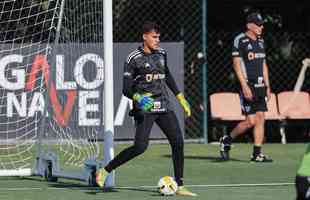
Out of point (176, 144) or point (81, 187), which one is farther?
point (81, 187)

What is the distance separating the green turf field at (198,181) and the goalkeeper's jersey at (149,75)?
1109 mm

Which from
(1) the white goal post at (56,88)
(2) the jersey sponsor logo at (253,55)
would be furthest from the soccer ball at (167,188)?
(2) the jersey sponsor logo at (253,55)

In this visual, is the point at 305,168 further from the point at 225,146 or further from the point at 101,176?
the point at 225,146

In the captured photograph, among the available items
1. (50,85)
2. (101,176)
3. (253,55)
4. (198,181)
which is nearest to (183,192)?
(101,176)

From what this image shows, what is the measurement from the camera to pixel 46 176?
48.2 ft

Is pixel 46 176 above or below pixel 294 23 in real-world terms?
below

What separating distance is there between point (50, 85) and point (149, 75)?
306 cm

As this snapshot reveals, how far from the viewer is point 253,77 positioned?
16844 millimetres

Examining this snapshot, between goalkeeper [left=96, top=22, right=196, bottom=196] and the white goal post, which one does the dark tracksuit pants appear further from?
the white goal post

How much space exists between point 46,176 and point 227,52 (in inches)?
338

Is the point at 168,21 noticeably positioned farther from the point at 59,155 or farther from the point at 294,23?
the point at 59,155

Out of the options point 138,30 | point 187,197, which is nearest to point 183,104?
point 187,197

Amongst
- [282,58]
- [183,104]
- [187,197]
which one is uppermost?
[282,58]

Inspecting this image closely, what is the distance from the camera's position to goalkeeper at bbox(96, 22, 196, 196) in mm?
12664
